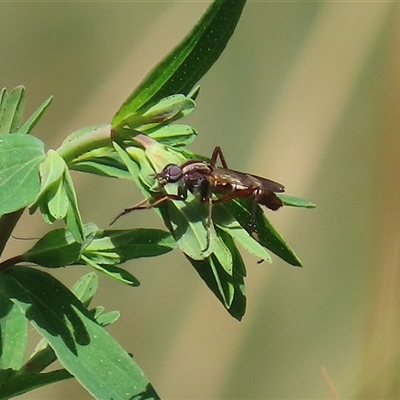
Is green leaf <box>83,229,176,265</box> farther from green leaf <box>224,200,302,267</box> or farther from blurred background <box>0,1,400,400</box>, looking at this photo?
blurred background <box>0,1,400,400</box>

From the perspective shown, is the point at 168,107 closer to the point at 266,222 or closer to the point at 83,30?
the point at 266,222

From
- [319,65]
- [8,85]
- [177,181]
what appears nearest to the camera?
[177,181]

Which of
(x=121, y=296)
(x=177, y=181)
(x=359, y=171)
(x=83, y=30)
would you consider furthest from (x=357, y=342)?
(x=177, y=181)

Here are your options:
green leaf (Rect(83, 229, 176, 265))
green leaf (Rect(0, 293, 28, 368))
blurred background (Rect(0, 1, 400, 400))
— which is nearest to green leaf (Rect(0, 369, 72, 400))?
green leaf (Rect(0, 293, 28, 368))

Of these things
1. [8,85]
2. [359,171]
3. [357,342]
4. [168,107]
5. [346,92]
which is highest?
[346,92]

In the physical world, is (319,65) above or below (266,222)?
above

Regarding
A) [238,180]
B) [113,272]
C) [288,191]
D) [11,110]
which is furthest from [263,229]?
[288,191]

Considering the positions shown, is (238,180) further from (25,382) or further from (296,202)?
(25,382)

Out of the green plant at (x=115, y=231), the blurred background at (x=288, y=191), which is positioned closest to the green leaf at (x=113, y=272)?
the green plant at (x=115, y=231)

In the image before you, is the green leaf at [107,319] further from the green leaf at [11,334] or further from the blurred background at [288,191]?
the blurred background at [288,191]

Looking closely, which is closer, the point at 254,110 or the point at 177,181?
the point at 177,181
